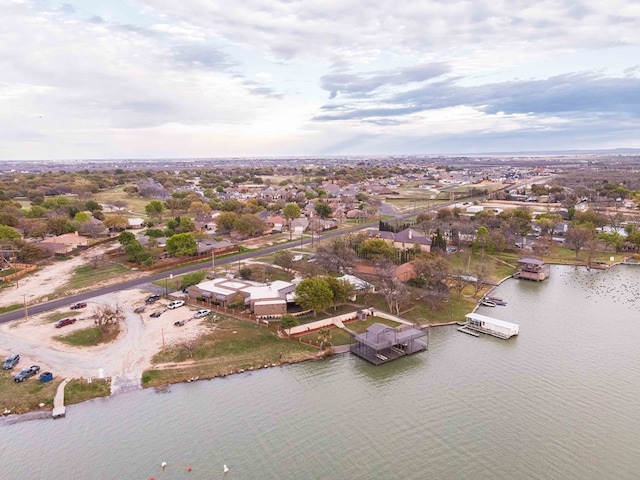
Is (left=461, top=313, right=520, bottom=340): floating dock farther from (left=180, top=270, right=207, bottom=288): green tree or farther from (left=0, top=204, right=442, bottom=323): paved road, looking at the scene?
(left=0, top=204, right=442, bottom=323): paved road

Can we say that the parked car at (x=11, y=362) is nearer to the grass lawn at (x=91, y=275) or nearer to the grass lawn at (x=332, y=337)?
the grass lawn at (x=91, y=275)

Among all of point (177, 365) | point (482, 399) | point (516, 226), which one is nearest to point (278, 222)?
point (516, 226)

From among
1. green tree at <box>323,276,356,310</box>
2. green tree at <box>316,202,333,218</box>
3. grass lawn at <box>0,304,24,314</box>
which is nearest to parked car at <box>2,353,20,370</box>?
grass lawn at <box>0,304,24,314</box>

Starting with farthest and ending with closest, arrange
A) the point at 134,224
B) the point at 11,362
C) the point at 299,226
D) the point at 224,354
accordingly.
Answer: the point at 134,224, the point at 299,226, the point at 224,354, the point at 11,362

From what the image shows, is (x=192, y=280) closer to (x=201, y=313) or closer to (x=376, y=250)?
(x=201, y=313)

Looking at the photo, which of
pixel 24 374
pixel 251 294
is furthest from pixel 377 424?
pixel 24 374

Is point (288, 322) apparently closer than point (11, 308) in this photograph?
Yes

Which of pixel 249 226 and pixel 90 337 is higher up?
pixel 249 226
